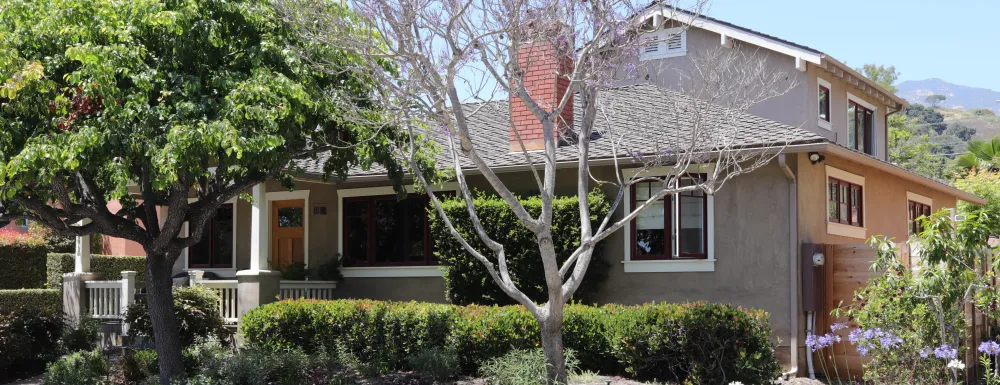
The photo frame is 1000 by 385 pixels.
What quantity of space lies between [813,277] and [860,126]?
764 centimetres

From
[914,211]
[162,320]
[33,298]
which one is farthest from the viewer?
[33,298]

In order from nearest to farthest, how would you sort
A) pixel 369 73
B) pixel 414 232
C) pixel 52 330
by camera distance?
pixel 369 73
pixel 52 330
pixel 414 232

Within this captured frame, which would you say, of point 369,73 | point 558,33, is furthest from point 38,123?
point 558,33

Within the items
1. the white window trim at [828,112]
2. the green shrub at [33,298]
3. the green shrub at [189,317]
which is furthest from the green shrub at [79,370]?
the white window trim at [828,112]

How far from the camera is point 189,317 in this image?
52.1ft

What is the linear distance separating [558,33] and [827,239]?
22.1ft

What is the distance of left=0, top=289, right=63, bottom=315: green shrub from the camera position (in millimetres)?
21047

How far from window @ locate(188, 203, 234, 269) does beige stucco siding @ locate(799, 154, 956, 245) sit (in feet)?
40.5

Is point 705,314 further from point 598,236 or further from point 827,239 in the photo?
point 827,239

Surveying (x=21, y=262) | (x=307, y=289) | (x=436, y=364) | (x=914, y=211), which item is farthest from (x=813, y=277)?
(x=21, y=262)

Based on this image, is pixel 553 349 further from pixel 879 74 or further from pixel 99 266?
pixel 879 74

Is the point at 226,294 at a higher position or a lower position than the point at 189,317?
higher

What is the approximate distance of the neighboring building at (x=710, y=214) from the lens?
14672mm

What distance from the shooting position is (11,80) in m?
10.9
